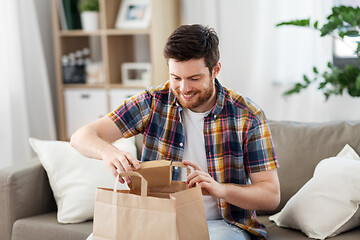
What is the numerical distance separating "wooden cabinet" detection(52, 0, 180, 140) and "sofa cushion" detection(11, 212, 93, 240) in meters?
1.59

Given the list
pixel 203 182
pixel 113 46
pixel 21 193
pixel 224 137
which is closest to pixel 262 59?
pixel 113 46

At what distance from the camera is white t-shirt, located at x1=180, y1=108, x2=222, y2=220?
1746mm

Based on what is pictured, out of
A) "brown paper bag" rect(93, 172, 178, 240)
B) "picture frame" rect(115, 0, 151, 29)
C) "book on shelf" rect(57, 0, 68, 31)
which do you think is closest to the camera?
"brown paper bag" rect(93, 172, 178, 240)

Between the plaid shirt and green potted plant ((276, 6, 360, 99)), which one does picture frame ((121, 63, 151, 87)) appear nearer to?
green potted plant ((276, 6, 360, 99))

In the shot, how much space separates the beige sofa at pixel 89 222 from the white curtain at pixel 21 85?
4.34ft

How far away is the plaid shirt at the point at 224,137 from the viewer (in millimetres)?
1722

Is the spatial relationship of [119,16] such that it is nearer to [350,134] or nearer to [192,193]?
[350,134]

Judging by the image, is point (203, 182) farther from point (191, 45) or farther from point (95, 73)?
point (95, 73)

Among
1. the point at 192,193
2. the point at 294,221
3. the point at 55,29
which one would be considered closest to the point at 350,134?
the point at 294,221

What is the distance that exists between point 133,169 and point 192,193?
19 cm

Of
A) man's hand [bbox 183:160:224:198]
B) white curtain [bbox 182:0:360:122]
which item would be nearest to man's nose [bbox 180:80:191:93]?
man's hand [bbox 183:160:224:198]

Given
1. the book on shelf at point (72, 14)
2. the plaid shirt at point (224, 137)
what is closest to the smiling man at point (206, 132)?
the plaid shirt at point (224, 137)

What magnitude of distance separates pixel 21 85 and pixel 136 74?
818 millimetres

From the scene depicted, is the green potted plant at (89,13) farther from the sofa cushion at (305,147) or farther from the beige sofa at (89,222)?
the sofa cushion at (305,147)
